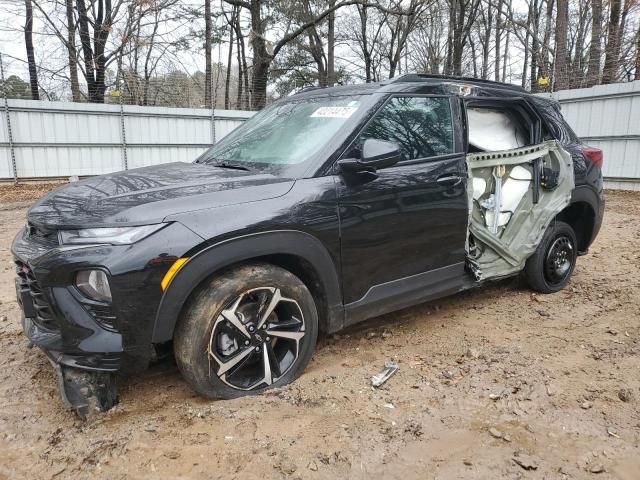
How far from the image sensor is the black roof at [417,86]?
3.38 metres

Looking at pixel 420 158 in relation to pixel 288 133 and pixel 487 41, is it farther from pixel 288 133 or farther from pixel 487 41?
pixel 487 41

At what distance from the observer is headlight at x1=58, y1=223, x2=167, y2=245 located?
7.43ft

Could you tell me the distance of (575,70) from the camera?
14.1 m

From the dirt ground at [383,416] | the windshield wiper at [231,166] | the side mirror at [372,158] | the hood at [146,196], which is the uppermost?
the side mirror at [372,158]

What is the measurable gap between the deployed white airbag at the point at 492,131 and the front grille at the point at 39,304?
10.4ft

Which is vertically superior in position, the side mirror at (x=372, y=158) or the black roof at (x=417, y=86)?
the black roof at (x=417, y=86)

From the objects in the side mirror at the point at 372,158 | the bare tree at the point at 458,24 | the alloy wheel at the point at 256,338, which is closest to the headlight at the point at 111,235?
the alloy wheel at the point at 256,338

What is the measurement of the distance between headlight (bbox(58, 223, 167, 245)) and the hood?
3 centimetres

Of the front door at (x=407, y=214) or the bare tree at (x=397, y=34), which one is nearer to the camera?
the front door at (x=407, y=214)

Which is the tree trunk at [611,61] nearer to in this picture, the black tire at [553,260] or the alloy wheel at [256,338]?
the black tire at [553,260]

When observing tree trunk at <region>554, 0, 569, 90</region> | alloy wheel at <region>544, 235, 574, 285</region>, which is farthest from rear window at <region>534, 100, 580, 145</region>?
tree trunk at <region>554, 0, 569, 90</region>

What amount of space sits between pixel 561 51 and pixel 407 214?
15130mm

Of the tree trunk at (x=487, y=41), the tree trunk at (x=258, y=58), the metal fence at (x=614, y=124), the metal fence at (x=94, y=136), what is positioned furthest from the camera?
the tree trunk at (x=487, y=41)

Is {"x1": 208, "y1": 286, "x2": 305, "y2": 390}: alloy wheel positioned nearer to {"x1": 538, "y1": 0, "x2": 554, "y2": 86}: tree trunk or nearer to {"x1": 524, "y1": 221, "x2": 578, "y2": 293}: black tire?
{"x1": 524, "y1": 221, "x2": 578, "y2": 293}: black tire
